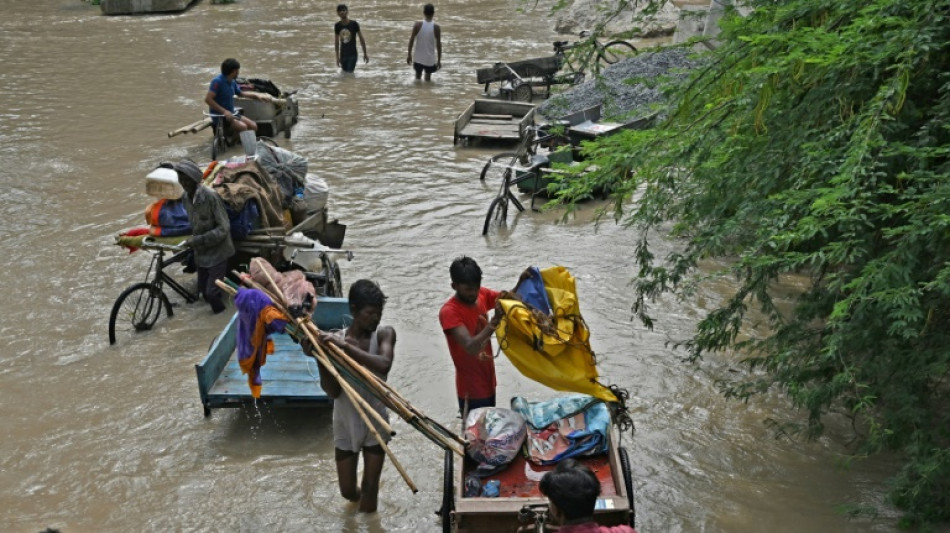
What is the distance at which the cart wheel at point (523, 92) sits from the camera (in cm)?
1853

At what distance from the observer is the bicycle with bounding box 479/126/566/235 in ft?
40.9

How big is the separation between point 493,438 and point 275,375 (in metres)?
2.84

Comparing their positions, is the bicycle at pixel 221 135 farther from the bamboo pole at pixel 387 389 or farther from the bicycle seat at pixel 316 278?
the bamboo pole at pixel 387 389

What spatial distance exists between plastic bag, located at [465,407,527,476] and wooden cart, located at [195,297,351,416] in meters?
2.06

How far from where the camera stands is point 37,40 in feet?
81.6

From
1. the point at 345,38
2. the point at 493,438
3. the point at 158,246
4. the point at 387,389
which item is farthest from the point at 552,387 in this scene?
the point at 345,38

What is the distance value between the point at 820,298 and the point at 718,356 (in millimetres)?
2784

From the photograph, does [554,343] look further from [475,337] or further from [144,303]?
[144,303]

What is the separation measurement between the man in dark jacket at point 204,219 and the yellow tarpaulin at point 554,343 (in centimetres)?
420

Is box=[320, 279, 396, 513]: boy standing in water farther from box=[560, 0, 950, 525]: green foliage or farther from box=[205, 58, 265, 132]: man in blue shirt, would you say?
box=[205, 58, 265, 132]: man in blue shirt

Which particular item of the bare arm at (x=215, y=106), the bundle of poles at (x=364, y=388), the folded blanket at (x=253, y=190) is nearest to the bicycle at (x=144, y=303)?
the folded blanket at (x=253, y=190)

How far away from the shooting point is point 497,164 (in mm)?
14172

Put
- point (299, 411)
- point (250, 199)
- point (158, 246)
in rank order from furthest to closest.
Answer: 1. point (250, 199)
2. point (158, 246)
3. point (299, 411)

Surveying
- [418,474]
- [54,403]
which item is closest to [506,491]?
[418,474]
